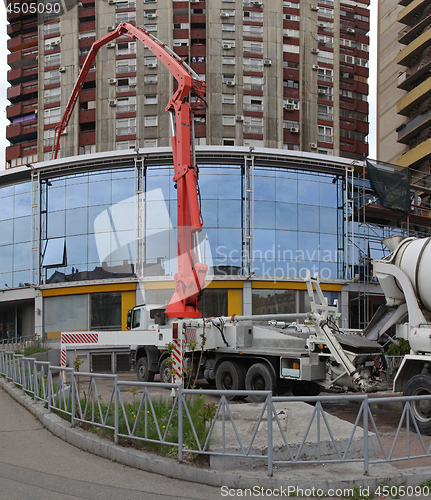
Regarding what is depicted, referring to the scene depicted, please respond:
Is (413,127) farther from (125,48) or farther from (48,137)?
(48,137)

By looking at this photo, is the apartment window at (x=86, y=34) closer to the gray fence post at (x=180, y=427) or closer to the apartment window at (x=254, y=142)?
the apartment window at (x=254, y=142)

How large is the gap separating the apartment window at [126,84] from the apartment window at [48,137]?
808 centimetres

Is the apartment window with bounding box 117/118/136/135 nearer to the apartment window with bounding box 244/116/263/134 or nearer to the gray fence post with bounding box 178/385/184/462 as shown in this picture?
the apartment window with bounding box 244/116/263/134

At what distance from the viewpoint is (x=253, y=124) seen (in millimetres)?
45969

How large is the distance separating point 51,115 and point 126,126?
27.5 ft

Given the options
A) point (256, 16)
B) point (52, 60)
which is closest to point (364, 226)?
point (256, 16)

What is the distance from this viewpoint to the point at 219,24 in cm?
4666

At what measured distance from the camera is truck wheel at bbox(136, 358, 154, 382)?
1661 centimetres

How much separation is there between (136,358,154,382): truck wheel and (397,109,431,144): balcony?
33897 millimetres

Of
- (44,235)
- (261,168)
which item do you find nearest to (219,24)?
(261,168)

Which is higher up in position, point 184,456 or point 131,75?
point 131,75

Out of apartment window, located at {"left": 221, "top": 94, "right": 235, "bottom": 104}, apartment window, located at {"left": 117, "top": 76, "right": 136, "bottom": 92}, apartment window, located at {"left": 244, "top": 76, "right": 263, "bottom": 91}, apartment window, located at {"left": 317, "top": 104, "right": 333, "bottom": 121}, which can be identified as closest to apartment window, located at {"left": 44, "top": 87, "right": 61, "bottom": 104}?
apartment window, located at {"left": 117, "top": 76, "right": 136, "bottom": 92}

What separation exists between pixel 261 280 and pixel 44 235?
13178 mm

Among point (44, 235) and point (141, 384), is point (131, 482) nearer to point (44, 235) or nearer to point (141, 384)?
point (141, 384)
